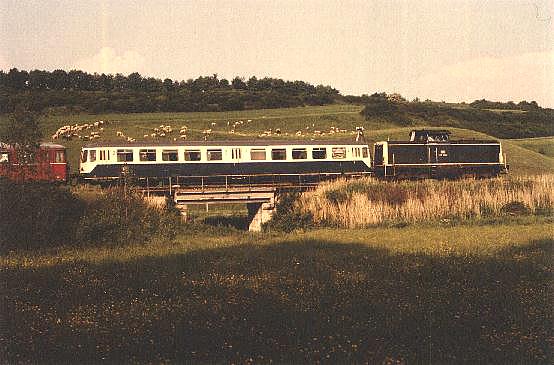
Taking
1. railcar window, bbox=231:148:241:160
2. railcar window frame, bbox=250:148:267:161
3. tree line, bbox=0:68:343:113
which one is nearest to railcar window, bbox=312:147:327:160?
railcar window frame, bbox=250:148:267:161

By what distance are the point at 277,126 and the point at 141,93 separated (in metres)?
35.5

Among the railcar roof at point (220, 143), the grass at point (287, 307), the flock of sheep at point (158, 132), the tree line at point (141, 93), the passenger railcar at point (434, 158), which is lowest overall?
the grass at point (287, 307)

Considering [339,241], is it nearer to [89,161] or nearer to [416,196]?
[416,196]

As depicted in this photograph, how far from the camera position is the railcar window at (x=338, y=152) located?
38.9 meters

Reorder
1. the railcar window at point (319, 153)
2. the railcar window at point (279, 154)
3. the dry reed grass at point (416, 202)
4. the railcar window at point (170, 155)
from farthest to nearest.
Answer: the railcar window at point (319, 153), the railcar window at point (279, 154), the railcar window at point (170, 155), the dry reed grass at point (416, 202)

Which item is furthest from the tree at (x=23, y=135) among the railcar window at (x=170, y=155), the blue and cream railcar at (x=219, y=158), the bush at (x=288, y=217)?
the bush at (x=288, y=217)

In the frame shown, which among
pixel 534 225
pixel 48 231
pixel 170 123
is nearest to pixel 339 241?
pixel 534 225

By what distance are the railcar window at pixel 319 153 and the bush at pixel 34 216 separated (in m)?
17.3

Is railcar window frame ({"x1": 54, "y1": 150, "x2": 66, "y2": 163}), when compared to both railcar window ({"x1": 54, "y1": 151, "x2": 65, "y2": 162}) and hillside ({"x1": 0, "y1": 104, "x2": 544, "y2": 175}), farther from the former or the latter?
hillside ({"x1": 0, "y1": 104, "x2": 544, "y2": 175})

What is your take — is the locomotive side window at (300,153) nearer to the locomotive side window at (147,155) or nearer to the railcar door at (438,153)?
the locomotive side window at (147,155)

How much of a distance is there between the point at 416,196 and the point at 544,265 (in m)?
16.5

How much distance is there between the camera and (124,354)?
8570 millimetres

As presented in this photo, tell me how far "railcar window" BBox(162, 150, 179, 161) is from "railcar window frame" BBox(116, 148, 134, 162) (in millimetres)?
2141

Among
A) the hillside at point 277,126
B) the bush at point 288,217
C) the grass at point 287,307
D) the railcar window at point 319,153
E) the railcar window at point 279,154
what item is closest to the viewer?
the grass at point 287,307
